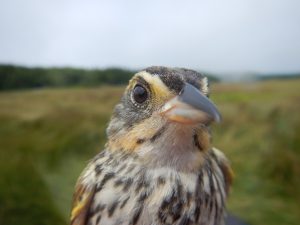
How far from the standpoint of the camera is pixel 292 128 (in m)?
1.46

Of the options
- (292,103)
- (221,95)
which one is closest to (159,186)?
(221,95)

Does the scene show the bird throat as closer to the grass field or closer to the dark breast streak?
the dark breast streak

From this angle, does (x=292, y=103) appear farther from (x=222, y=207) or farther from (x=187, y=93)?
(x=187, y=93)

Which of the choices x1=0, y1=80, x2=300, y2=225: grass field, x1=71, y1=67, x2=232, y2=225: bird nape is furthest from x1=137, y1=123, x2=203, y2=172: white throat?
x1=0, y1=80, x2=300, y2=225: grass field

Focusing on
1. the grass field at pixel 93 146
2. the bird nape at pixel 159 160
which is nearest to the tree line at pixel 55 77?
the grass field at pixel 93 146

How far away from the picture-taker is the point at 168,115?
53 cm

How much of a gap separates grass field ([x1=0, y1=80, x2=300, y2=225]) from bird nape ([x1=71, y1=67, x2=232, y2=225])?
0.74 metres

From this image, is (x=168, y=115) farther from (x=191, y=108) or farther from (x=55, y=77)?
(x=55, y=77)

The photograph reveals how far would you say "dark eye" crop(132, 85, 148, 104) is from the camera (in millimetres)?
562

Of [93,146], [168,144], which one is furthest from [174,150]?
[93,146]

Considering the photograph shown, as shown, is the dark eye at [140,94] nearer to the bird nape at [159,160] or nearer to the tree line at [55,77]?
the bird nape at [159,160]

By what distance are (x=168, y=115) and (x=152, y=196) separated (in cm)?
13

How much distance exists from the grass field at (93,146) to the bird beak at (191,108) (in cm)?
86

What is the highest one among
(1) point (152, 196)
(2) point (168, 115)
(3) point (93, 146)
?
(2) point (168, 115)
